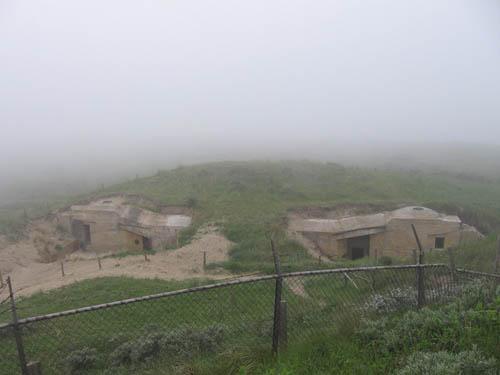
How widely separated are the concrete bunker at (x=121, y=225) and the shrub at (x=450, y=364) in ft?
56.5

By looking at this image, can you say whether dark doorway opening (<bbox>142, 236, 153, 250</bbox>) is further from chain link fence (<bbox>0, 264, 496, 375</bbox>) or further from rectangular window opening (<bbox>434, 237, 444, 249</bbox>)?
rectangular window opening (<bbox>434, 237, 444, 249</bbox>)

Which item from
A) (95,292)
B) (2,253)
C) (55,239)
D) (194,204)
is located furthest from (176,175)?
(95,292)

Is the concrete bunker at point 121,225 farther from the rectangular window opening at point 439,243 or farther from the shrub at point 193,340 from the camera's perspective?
the rectangular window opening at point 439,243

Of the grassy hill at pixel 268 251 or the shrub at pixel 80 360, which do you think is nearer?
the grassy hill at pixel 268 251

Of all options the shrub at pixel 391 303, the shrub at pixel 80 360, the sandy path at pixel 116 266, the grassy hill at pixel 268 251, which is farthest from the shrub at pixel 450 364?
the sandy path at pixel 116 266

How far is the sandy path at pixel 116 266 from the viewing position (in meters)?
14.0

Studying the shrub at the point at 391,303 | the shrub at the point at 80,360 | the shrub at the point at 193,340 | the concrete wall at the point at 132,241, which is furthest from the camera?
the concrete wall at the point at 132,241

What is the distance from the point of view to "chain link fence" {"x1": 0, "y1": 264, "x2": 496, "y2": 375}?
4.14 m

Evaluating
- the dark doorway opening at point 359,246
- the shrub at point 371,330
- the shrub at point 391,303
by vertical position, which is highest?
the shrub at point 371,330

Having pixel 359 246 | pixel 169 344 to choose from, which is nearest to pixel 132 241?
pixel 359 246

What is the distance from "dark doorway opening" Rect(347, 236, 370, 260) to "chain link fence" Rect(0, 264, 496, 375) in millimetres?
11239

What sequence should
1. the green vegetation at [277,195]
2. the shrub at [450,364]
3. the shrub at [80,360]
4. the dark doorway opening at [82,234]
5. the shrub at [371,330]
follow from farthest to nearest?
the dark doorway opening at [82,234] < the green vegetation at [277,195] < the shrub at [80,360] < the shrub at [371,330] < the shrub at [450,364]

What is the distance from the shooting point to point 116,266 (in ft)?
49.8

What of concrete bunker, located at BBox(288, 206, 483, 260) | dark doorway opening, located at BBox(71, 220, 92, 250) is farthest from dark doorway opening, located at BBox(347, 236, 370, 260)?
dark doorway opening, located at BBox(71, 220, 92, 250)
